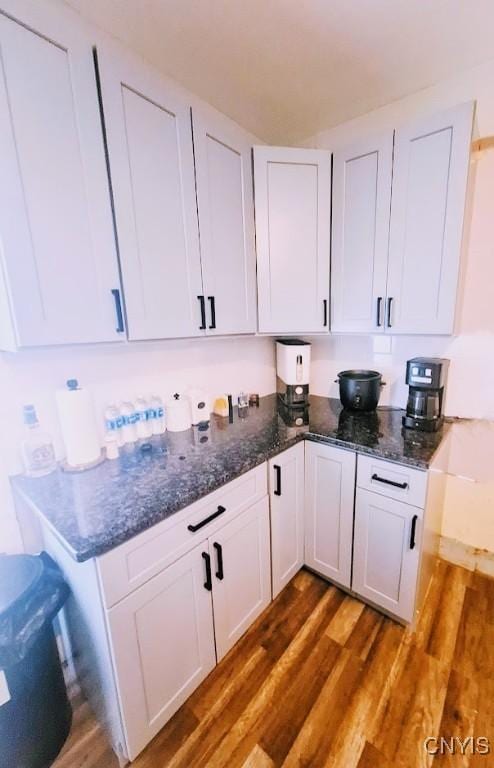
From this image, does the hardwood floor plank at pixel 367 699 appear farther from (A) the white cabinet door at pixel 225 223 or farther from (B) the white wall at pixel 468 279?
(A) the white cabinet door at pixel 225 223

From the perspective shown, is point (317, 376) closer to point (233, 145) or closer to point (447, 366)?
point (447, 366)

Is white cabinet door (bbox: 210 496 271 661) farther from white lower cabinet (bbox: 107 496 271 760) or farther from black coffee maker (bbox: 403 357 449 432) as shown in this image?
black coffee maker (bbox: 403 357 449 432)

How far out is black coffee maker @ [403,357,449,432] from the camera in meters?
1.46

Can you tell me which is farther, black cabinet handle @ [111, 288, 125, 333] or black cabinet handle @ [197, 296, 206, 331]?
black cabinet handle @ [197, 296, 206, 331]

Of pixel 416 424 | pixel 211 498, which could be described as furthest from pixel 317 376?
pixel 211 498

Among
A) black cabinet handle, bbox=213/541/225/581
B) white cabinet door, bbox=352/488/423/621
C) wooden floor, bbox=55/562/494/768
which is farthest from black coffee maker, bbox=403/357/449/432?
black cabinet handle, bbox=213/541/225/581

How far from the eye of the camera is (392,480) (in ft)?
4.35

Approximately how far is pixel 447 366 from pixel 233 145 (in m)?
1.48

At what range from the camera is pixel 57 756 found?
107 cm

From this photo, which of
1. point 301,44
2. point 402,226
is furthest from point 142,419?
point 301,44

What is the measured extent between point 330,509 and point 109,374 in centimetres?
124

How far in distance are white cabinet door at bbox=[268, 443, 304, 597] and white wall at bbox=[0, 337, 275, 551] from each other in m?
0.64

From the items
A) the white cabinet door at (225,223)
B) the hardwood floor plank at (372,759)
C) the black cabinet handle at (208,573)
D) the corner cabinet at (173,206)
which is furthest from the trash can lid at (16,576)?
the hardwood floor plank at (372,759)

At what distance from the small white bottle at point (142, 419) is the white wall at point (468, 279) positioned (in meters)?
1.34
